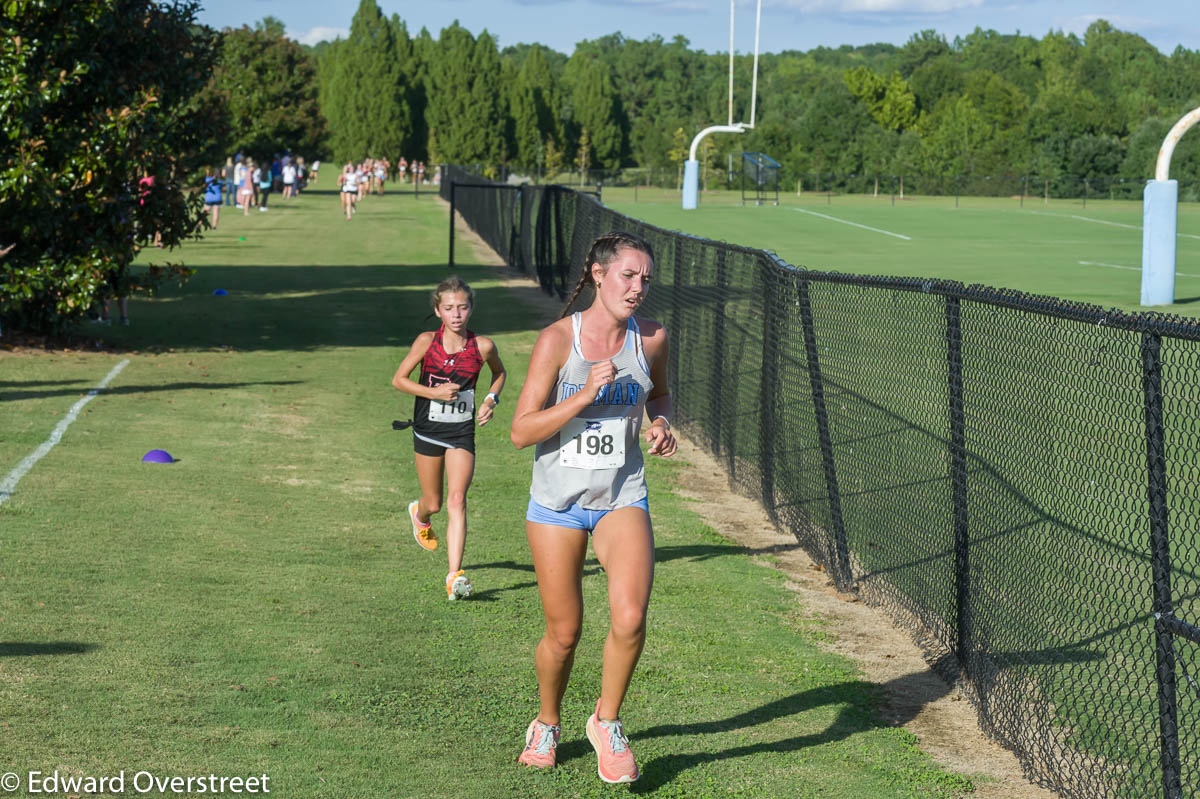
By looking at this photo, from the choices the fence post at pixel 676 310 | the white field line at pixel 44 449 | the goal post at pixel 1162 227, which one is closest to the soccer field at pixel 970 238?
the goal post at pixel 1162 227

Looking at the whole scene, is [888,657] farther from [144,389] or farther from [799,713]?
[144,389]

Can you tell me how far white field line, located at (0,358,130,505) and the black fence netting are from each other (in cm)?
526

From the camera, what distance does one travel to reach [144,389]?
47.4 feet

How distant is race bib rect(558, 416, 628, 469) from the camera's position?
4.91 m

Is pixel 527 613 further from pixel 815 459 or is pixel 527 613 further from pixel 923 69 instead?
pixel 923 69

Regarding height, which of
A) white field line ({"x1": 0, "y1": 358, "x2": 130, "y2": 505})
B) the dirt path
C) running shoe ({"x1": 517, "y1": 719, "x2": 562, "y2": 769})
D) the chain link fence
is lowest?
the dirt path

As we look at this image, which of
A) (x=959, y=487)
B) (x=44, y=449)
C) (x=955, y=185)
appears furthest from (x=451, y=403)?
(x=955, y=185)

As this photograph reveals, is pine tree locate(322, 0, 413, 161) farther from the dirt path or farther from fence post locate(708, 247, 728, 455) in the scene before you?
the dirt path

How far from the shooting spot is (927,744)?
19.0 ft

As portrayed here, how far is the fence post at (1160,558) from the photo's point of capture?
4430 millimetres

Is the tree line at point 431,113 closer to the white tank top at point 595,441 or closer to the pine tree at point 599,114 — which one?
the pine tree at point 599,114

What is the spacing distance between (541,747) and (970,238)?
40.4m

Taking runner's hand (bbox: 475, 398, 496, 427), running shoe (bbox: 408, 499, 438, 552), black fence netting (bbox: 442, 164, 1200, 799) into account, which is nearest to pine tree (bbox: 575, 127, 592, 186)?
black fence netting (bbox: 442, 164, 1200, 799)

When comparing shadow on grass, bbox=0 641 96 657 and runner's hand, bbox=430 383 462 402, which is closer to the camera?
shadow on grass, bbox=0 641 96 657
